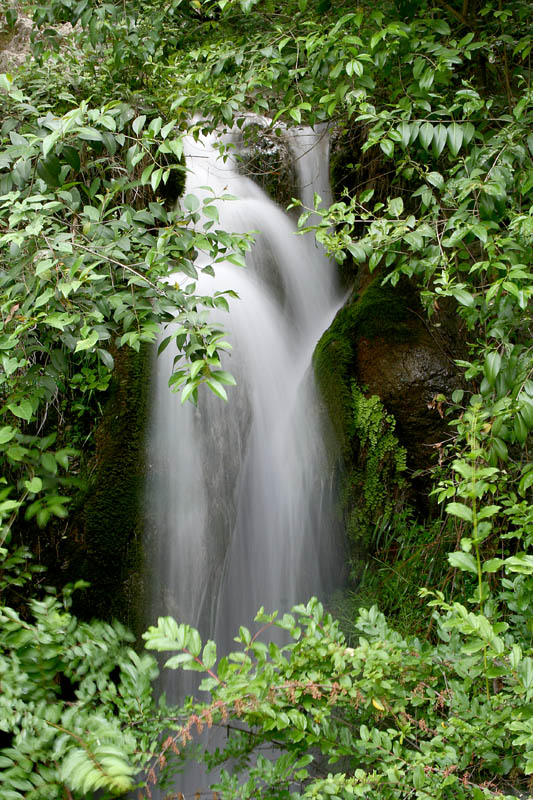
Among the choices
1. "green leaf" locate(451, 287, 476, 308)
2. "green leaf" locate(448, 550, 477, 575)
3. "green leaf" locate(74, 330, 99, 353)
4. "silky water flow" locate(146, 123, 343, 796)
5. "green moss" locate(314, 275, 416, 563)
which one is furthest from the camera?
"green moss" locate(314, 275, 416, 563)

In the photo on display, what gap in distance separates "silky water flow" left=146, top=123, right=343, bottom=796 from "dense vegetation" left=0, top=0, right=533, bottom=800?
1.45ft

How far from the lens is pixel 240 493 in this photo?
3771mm

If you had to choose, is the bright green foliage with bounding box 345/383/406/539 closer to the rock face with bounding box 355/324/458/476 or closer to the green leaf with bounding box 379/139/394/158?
the rock face with bounding box 355/324/458/476

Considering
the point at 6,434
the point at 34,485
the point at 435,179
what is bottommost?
the point at 34,485

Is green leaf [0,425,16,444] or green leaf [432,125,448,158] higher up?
green leaf [432,125,448,158]

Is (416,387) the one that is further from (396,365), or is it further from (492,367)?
(492,367)

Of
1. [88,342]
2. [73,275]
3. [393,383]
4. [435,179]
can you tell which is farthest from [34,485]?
[393,383]

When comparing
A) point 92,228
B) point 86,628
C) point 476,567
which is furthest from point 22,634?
point 92,228

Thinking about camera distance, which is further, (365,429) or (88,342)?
(365,429)

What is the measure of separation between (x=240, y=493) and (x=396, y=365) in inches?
51.1

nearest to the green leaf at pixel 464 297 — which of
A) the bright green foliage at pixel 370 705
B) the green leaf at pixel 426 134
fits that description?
the green leaf at pixel 426 134

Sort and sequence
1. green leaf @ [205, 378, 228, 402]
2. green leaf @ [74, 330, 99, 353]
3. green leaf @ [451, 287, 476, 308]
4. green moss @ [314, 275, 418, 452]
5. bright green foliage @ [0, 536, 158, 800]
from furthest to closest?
green moss @ [314, 275, 418, 452]
green leaf @ [451, 287, 476, 308]
green leaf @ [74, 330, 99, 353]
green leaf @ [205, 378, 228, 402]
bright green foliage @ [0, 536, 158, 800]

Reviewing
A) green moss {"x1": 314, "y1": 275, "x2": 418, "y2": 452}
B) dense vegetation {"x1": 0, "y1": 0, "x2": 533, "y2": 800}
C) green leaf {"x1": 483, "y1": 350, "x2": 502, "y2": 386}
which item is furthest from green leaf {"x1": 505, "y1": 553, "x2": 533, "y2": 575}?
green moss {"x1": 314, "y1": 275, "x2": 418, "y2": 452}

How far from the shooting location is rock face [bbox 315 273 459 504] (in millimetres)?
3871
